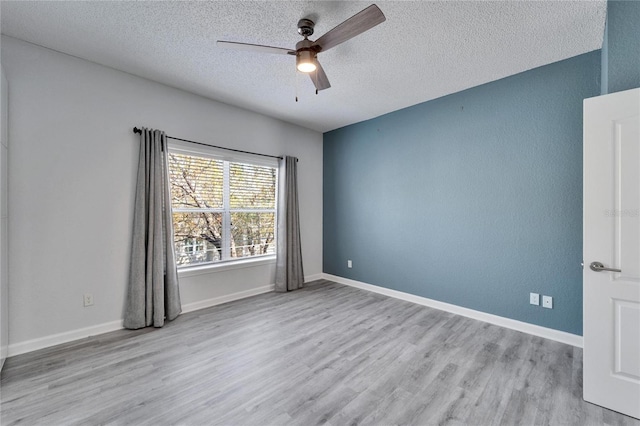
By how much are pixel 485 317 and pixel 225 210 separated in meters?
3.57

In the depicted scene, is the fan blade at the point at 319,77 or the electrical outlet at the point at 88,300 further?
the electrical outlet at the point at 88,300

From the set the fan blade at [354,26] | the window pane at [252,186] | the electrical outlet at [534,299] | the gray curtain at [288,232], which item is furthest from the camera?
the gray curtain at [288,232]

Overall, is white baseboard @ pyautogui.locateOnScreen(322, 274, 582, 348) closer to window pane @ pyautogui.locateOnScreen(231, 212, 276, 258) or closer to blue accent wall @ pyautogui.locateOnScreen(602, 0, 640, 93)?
window pane @ pyautogui.locateOnScreen(231, 212, 276, 258)

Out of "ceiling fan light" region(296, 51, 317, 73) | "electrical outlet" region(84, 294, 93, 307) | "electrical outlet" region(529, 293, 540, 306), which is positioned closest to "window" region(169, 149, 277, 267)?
"electrical outlet" region(84, 294, 93, 307)

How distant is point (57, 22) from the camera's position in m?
2.16

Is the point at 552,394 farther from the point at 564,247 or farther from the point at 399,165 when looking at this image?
the point at 399,165

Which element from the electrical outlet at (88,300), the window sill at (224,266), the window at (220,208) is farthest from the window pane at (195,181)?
the electrical outlet at (88,300)

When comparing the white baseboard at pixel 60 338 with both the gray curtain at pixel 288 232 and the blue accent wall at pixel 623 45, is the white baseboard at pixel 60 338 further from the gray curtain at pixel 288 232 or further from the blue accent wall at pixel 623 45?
the blue accent wall at pixel 623 45

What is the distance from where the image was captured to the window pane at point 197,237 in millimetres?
3400

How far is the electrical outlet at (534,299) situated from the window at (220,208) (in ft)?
11.2

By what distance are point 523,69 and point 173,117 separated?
3.99 m

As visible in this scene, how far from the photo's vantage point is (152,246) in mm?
2953

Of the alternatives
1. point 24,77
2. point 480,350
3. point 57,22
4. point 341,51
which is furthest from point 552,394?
point 24,77

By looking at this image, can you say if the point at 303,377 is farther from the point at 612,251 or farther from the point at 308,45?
the point at 308,45
